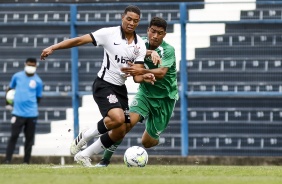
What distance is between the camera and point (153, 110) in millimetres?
17312

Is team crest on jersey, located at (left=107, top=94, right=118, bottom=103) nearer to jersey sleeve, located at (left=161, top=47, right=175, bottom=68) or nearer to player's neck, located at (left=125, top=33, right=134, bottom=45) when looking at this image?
player's neck, located at (left=125, top=33, right=134, bottom=45)

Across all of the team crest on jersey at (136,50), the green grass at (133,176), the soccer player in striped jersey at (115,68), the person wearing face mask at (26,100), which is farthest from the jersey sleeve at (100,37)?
the person wearing face mask at (26,100)

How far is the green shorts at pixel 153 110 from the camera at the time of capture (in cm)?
1694

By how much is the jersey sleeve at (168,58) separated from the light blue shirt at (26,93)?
6230 mm

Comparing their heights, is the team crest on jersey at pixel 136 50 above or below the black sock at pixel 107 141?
above

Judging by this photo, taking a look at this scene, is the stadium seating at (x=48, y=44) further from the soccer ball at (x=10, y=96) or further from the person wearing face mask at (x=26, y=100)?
the soccer ball at (x=10, y=96)

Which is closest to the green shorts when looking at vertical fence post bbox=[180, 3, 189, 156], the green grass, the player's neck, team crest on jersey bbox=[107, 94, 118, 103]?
team crest on jersey bbox=[107, 94, 118, 103]

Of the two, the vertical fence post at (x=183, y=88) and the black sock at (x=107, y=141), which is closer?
the black sock at (x=107, y=141)

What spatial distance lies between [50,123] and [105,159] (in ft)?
22.8

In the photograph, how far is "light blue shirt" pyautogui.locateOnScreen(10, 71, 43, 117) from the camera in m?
22.7

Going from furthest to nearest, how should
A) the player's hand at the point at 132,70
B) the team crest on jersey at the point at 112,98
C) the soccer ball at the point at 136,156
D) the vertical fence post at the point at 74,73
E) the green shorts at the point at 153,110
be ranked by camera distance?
the vertical fence post at the point at 74,73
the green shorts at the point at 153,110
the soccer ball at the point at 136,156
the team crest on jersey at the point at 112,98
the player's hand at the point at 132,70

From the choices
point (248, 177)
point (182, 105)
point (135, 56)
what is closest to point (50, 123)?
point (182, 105)

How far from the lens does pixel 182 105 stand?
22969mm

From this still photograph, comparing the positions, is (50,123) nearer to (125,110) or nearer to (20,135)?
(20,135)
